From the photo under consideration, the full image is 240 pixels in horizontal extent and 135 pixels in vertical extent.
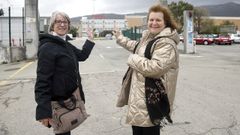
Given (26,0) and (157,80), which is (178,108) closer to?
(157,80)

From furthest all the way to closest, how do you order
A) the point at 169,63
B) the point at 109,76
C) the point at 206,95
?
the point at 109,76 < the point at 206,95 < the point at 169,63

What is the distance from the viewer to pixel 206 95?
10.8 meters

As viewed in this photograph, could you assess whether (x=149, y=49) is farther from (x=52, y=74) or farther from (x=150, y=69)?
(x=52, y=74)

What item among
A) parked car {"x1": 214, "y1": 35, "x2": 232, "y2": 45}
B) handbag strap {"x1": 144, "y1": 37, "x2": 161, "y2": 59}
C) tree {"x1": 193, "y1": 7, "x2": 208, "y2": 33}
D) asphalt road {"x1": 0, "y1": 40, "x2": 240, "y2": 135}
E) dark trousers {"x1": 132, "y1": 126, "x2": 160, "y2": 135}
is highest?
tree {"x1": 193, "y1": 7, "x2": 208, "y2": 33}

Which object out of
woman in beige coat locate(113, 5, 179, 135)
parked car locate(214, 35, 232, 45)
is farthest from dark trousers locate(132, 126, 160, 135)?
parked car locate(214, 35, 232, 45)

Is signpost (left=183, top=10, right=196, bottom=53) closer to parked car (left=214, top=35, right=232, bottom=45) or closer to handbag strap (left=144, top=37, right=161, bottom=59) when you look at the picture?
parked car (left=214, top=35, right=232, bottom=45)

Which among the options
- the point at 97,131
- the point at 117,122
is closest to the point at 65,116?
the point at 97,131

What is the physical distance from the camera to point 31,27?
26344 mm

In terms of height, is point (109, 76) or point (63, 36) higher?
point (63, 36)

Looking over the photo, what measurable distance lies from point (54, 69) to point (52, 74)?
2.1 inches

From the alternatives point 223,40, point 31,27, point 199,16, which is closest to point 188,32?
point 31,27

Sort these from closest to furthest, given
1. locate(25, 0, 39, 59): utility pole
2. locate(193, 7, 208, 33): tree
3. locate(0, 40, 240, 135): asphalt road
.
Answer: locate(0, 40, 240, 135): asphalt road
locate(25, 0, 39, 59): utility pole
locate(193, 7, 208, 33): tree

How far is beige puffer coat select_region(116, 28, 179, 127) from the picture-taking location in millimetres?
3957

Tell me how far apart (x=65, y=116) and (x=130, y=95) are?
2.22 feet
